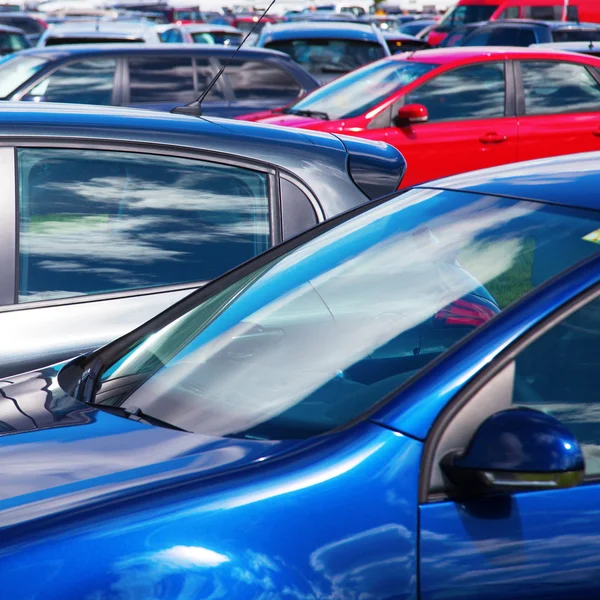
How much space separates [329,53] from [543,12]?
1028 centimetres

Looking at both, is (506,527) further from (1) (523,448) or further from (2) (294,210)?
(2) (294,210)

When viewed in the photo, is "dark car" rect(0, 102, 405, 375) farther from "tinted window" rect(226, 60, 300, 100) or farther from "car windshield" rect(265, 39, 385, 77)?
"car windshield" rect(265, 39, 385, 77)

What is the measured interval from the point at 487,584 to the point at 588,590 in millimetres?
188

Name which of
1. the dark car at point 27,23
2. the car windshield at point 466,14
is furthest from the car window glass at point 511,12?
the dark car at point 27,23

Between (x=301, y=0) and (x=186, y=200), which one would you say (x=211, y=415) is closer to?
(x=186, y=200)

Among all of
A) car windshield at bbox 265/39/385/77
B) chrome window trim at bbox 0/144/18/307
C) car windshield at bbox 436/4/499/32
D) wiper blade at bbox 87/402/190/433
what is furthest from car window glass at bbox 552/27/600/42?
wiper blade at bbox 87/402/190/433

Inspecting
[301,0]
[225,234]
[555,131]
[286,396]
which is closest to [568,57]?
[555,131]

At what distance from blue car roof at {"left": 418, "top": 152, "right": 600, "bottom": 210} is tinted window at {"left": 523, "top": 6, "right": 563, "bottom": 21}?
1980 centimetres

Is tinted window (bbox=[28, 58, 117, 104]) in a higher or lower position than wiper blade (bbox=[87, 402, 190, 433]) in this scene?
higher

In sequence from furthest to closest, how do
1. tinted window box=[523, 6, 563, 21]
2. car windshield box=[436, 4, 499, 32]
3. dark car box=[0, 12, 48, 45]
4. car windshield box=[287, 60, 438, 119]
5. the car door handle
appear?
dark car box=[0, 12, 48, 45]
car windshield box=[436, 4, 499, 32]
tinted window box=[523, 6, 563, 21]
car windshield box=[287, 60, 438, 119]
the car door handle

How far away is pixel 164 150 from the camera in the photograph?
3.52m

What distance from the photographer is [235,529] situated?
75.0 inches

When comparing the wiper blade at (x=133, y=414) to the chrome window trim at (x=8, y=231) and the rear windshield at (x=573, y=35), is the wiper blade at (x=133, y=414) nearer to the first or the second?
the chrome window trim at (x=8, y=231)

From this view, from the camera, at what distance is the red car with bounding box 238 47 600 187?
8.77 m
